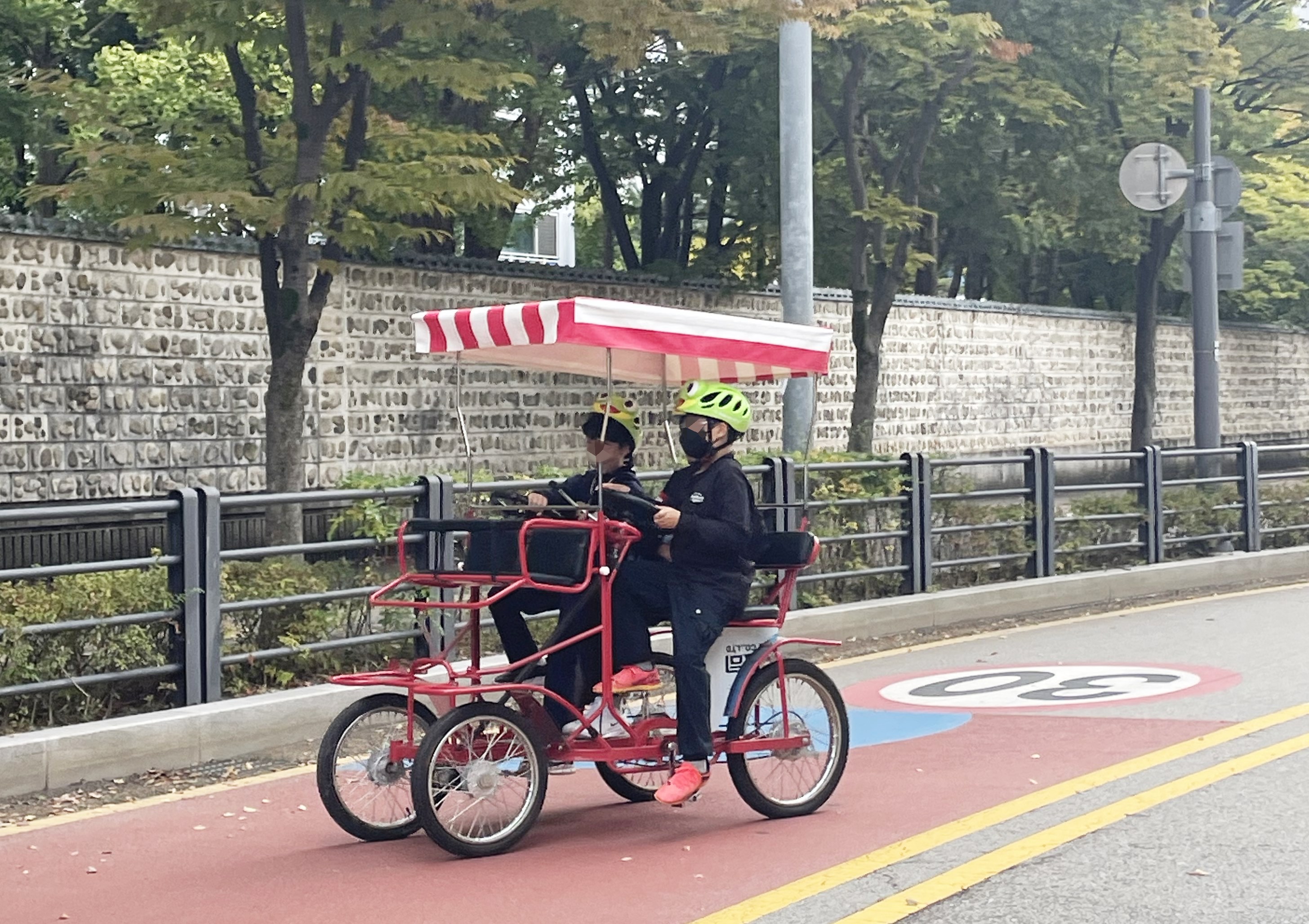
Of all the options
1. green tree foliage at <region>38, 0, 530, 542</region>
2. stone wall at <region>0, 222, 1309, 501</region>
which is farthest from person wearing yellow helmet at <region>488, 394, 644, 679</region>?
stone wall at <region>0, 222, 1309, 501</region>

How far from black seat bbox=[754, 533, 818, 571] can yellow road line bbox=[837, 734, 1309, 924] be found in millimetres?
1534

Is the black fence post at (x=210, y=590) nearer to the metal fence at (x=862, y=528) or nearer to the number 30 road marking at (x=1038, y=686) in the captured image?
the metal fence at (x=862, y=528)

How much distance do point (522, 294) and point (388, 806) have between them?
1699cm

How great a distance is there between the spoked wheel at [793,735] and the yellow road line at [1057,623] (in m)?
4.45

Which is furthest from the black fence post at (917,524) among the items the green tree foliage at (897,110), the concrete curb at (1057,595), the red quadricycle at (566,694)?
the green tree foliage at (897,110)

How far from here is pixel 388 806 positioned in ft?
24.2

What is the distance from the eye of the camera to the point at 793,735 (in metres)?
7.89

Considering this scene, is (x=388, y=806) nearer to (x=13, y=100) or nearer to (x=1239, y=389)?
(x=13, y=100)

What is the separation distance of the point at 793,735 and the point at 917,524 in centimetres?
716

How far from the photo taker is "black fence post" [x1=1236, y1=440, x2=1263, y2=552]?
1881cm

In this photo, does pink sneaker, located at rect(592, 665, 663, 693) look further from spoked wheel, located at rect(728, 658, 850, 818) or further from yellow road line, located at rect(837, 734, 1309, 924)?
yellow road line, located at rect(837, 734, 1309, 924)

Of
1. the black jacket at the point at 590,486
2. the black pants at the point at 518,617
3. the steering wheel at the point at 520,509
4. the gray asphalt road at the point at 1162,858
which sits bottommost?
the gray asphalt road at the point at 1162,858

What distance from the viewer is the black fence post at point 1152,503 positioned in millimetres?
17469

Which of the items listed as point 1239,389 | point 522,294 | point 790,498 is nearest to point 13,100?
point 522,294
